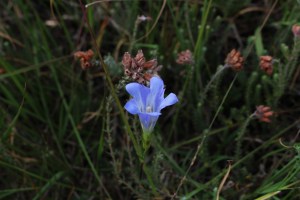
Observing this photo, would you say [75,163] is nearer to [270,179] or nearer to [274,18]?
[270,179]

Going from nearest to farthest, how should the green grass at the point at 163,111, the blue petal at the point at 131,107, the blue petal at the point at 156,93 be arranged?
the blue petal at the point at 131,107
the blue petal at the point at 156,93
the green grass at the point at 163,111

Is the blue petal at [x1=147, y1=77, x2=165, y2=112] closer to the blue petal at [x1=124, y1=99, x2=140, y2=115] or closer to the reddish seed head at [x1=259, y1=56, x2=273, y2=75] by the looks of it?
the blue petal at [x1=124, y1=99, x2=140, y2=115]

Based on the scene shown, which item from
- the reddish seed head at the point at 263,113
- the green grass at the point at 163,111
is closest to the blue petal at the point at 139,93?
the green grass at the point at 163,111

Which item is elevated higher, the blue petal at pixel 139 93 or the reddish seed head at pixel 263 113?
the blue petal at pixel 139 93

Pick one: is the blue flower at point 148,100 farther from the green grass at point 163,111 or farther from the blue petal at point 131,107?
the green grass at point 163,111

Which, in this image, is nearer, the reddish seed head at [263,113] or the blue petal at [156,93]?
the blue petal at [156,93]

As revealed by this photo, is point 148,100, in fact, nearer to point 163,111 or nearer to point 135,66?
point 135,66

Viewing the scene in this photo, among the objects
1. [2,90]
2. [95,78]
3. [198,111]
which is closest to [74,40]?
[95,78]
